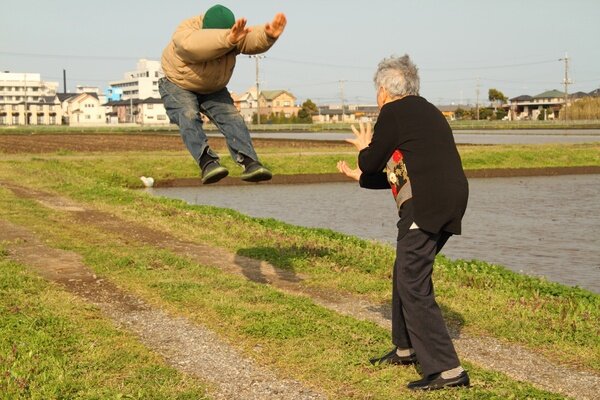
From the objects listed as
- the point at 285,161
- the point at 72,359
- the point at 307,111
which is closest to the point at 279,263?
the point at 72,359

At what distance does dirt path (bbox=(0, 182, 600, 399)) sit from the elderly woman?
2.48 ft

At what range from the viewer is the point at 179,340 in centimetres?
656

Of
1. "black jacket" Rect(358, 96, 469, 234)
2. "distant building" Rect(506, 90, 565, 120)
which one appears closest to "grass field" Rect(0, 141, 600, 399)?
"black jacket" Rect(358, 96, 469, 234)

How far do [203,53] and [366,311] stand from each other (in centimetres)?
290

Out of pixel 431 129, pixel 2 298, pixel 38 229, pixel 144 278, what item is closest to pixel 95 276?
pixel 144 278

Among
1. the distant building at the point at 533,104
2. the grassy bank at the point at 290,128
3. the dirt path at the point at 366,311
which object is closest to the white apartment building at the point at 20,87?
the grassy bank at the point at 290,128

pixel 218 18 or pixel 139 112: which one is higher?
pixel 139 112

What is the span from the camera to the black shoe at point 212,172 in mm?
7906

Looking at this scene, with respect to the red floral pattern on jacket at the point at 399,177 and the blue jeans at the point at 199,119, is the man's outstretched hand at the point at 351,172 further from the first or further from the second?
the blue jeans at the point at 199,119

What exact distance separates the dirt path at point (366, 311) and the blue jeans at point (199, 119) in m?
1.72

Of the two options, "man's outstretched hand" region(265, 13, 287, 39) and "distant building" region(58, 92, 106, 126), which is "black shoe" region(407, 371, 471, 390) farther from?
"distant building" region(58, 92, 106, 126)

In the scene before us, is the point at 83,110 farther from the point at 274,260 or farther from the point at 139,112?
the point at 274,260

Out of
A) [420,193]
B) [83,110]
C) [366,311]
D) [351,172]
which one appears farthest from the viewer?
[83,110]

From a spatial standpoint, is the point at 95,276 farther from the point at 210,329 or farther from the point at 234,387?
the point at 234,387
